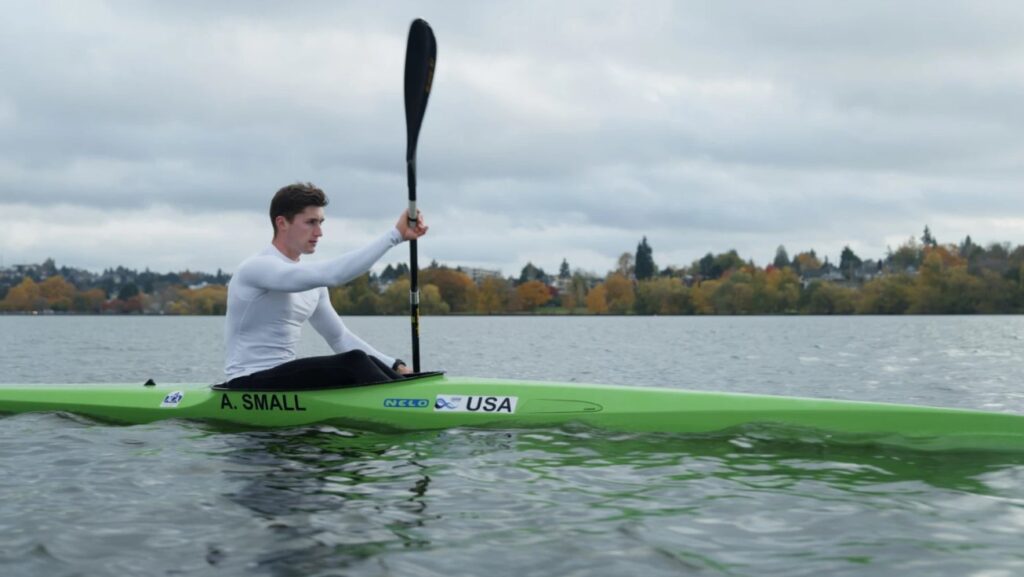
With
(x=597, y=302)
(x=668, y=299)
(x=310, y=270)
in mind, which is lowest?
(x=310, y=270)

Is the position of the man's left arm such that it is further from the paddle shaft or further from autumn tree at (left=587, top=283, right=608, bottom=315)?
autumn tree at (left=587, top=283, right=608, bottom=315)

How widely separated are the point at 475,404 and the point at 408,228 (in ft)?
4.71

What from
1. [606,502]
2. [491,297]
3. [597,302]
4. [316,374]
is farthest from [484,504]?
[597,302]

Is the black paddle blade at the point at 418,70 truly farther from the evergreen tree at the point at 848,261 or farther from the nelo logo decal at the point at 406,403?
the evergreen tree at the point at 848,261

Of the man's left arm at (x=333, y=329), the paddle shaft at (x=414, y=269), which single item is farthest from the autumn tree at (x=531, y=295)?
the man's left arm at (x=333, y=329)

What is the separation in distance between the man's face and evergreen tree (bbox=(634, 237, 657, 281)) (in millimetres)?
158651

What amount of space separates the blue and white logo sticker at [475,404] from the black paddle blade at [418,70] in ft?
8.56

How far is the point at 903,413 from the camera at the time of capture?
21.4 ft

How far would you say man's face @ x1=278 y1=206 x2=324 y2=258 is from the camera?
693 cm

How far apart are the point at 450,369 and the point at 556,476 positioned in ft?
61.4

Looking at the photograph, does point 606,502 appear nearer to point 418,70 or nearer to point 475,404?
point 475,404

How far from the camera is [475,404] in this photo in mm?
7133

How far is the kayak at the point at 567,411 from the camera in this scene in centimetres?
643

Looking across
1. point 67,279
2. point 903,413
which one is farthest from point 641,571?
point 67,279
